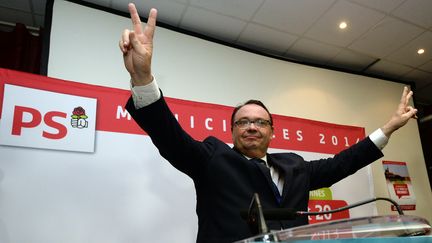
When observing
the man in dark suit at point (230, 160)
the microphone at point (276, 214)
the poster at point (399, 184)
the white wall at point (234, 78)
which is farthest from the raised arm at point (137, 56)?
the poster at point (399, 184)

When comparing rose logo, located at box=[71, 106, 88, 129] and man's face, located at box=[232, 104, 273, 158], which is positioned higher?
rose logo, located at box=[71, 106, 88, 129]

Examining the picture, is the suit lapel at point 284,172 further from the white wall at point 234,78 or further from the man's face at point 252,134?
the white wall at point 234,78

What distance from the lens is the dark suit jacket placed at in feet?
3.30

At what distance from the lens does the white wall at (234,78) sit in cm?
213

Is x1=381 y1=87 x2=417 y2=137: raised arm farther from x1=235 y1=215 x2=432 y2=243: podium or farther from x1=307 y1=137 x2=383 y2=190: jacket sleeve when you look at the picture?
x1=235 y1=215 x2=432 y2=243: podium

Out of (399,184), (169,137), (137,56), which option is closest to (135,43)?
(137,56)

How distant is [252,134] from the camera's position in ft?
4.44

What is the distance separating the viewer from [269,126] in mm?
1426

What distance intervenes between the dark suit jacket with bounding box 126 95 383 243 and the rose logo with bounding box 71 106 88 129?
3.00ft

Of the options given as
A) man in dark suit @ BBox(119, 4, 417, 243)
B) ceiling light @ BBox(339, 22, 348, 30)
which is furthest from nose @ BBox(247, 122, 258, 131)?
ceiling light @ BBox(339, 22, 348, 30)

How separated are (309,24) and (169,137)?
2.02 metres

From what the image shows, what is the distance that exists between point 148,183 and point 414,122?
3.00 metres

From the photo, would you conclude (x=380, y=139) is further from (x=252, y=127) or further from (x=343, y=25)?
(x=343, y=25)

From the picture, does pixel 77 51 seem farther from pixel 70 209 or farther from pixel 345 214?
pixel 345 214
